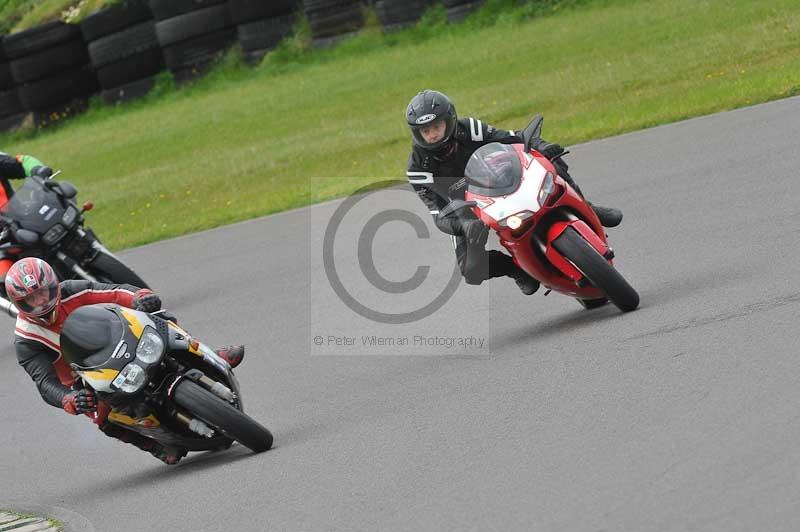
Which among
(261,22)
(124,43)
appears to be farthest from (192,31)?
(124,43)

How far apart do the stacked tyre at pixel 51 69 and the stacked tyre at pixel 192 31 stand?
209 centimetres

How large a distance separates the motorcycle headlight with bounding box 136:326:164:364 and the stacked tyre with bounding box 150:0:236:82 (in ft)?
70.9

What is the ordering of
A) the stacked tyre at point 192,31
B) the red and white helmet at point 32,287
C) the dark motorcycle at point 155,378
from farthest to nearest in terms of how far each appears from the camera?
the stacked tyre at point 192,31 → the red and white helmet at point 32,287 → the dark motorcycle at point 155,378

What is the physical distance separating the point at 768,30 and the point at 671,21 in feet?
8.78

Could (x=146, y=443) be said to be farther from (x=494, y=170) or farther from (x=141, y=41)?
(x=141, y=41)

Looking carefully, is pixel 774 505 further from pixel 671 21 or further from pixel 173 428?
pixel 671 21

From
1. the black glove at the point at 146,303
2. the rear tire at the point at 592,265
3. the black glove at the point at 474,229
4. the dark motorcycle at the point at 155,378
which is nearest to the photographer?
the dark motorcycle at the point at 155,378

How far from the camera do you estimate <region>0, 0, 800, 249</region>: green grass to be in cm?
1784

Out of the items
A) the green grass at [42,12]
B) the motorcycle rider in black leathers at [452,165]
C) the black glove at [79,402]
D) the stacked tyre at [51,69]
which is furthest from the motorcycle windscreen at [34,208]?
the green grass at [42,12]

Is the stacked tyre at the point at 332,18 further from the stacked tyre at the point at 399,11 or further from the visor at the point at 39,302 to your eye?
the visor at the point at 39,302

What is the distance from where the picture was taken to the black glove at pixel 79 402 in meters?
7.36

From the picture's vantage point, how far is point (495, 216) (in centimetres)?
828

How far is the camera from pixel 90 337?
24.2ft

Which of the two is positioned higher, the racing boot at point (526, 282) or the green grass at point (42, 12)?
the racing boot at point (526, 282)
